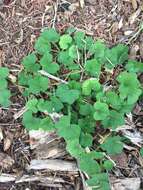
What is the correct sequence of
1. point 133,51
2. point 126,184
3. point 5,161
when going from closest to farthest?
point 126,184
point 5,161
point 133,51

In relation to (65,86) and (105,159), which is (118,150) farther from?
(65,86)

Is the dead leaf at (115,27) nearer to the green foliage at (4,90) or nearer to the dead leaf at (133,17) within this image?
the dead leaf at (133,17)

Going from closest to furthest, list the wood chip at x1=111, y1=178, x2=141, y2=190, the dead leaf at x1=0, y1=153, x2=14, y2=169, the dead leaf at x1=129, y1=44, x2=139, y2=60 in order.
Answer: the wood chip at x1=111, y1=178, x2=141, y2=190 < the dead leaf at x1=0, y1=153, x2=14, y2=169 < the dead leaf at x1=129, y1=44, x2=139, y2=60

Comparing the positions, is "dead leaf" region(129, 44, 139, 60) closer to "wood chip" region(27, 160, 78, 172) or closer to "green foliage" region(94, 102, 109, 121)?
"green foliage" region(94, 102, 109, 121)

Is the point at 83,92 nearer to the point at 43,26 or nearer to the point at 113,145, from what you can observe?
the point at 113,145

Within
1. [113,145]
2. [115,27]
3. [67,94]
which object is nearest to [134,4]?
[115,27]

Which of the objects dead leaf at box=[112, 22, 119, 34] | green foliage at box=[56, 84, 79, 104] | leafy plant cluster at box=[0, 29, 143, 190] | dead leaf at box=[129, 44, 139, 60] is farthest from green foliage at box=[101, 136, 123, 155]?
dead leaf at box=[112, 22, 119, 34]
